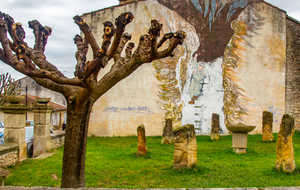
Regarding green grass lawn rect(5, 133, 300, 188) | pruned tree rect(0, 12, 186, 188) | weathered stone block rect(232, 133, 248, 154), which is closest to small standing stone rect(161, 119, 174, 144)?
green grass lawn rect(5, 133, 300, 188)

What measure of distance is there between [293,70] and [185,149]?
1344 cm

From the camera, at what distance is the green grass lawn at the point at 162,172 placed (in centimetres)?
607

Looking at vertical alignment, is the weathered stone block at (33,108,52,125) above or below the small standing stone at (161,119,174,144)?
above

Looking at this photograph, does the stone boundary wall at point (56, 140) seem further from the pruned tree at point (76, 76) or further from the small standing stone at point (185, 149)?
the pruned tree at point (76, 76)

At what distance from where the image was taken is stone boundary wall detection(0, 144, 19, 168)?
7.76 m

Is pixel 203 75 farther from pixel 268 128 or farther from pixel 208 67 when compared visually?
pixel 268 128

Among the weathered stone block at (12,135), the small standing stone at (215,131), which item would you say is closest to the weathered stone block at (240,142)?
the small standing stone at (215,131)

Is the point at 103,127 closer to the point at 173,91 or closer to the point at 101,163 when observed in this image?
the point at 173,91

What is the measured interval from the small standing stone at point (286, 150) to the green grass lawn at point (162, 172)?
22 centimetres

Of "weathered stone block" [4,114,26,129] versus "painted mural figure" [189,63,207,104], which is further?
"painted mural figure" [189,63,207,104]

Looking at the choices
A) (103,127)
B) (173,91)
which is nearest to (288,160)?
(173,91)

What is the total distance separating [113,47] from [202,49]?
41.4ft

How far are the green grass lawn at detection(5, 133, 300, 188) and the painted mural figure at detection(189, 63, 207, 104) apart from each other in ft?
21.7

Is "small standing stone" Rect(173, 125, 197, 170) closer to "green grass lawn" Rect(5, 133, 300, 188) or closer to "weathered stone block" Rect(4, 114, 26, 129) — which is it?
"green grass lawn" Rect(5, 133, 300, 188)
